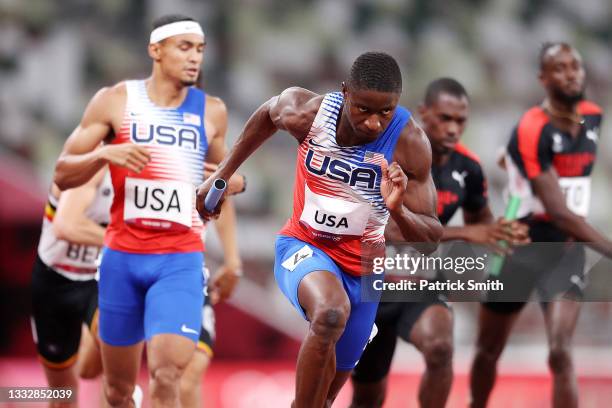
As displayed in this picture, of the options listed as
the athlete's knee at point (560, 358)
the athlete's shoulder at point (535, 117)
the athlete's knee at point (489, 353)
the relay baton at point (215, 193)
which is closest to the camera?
the relay baton at point (215, 193)

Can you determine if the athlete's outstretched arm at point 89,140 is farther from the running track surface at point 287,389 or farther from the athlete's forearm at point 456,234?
the running track surface at point 287,389

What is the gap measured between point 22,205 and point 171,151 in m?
4.74

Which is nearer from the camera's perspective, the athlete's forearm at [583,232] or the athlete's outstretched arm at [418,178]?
the athlete's outstretched arm at [418,178]

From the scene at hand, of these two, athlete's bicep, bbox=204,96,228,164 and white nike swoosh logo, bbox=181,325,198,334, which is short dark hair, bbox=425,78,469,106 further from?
white nike swoosh logo, bbox=181,325,198,334

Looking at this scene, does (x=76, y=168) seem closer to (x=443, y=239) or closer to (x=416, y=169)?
(x=416, y=169)

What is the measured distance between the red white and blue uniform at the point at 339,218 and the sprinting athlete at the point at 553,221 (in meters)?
1.78

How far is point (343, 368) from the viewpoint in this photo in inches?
249

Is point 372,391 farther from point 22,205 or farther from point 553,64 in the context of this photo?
point 22,205

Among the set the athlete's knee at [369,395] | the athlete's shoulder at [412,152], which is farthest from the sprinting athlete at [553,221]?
the athlete's shoulder at [412,152]

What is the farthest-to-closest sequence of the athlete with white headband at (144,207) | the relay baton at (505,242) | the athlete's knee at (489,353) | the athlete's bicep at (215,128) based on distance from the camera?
the athlete's knee at (489,353), the relay baton at (505,242), the athlete's bicep at (215,128), the athlete with white headband at (144,207)

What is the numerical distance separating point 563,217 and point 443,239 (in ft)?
3.55

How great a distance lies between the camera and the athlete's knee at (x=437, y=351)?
7109 mm

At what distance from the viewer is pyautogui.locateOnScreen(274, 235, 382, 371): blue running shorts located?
5.87 metres

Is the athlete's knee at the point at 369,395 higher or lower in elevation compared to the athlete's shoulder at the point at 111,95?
lower
